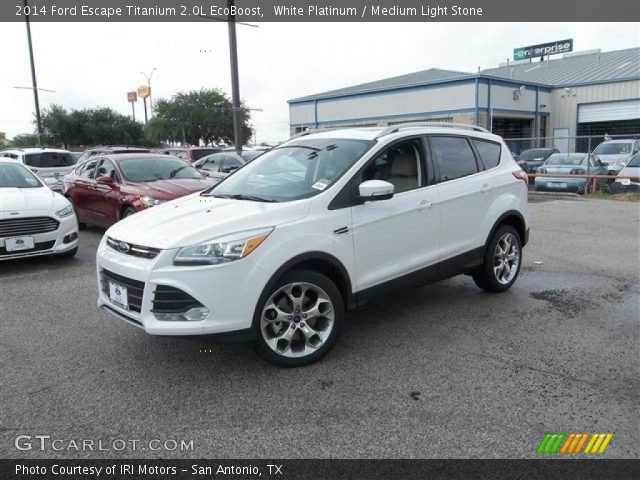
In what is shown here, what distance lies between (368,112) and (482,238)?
102ft

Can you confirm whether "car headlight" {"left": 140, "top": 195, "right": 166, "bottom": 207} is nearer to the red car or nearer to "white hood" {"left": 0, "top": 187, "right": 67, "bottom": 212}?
the red car

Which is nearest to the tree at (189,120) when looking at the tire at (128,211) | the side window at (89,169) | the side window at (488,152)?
the side window at (89,169)

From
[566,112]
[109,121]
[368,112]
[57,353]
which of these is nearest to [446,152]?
[57,353]

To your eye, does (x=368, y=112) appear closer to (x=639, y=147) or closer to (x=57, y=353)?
(x=639, y=147)

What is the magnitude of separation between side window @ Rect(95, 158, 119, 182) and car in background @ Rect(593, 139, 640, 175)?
15802 millimetres

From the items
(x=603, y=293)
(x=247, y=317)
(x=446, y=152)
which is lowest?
(x=603, y=293)

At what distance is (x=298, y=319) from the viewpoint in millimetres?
4152

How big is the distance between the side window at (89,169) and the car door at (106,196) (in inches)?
9.0

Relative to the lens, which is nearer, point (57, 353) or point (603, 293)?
point (57, 353)

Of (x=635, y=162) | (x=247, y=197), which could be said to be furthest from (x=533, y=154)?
(x=247, y=197)

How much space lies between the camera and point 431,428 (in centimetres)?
333

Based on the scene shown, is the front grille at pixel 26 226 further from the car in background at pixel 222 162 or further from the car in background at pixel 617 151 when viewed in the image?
the car in background at pixel 617 151

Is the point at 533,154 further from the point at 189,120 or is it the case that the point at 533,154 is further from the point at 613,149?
the point at 189,120

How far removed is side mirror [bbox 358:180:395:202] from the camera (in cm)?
435
